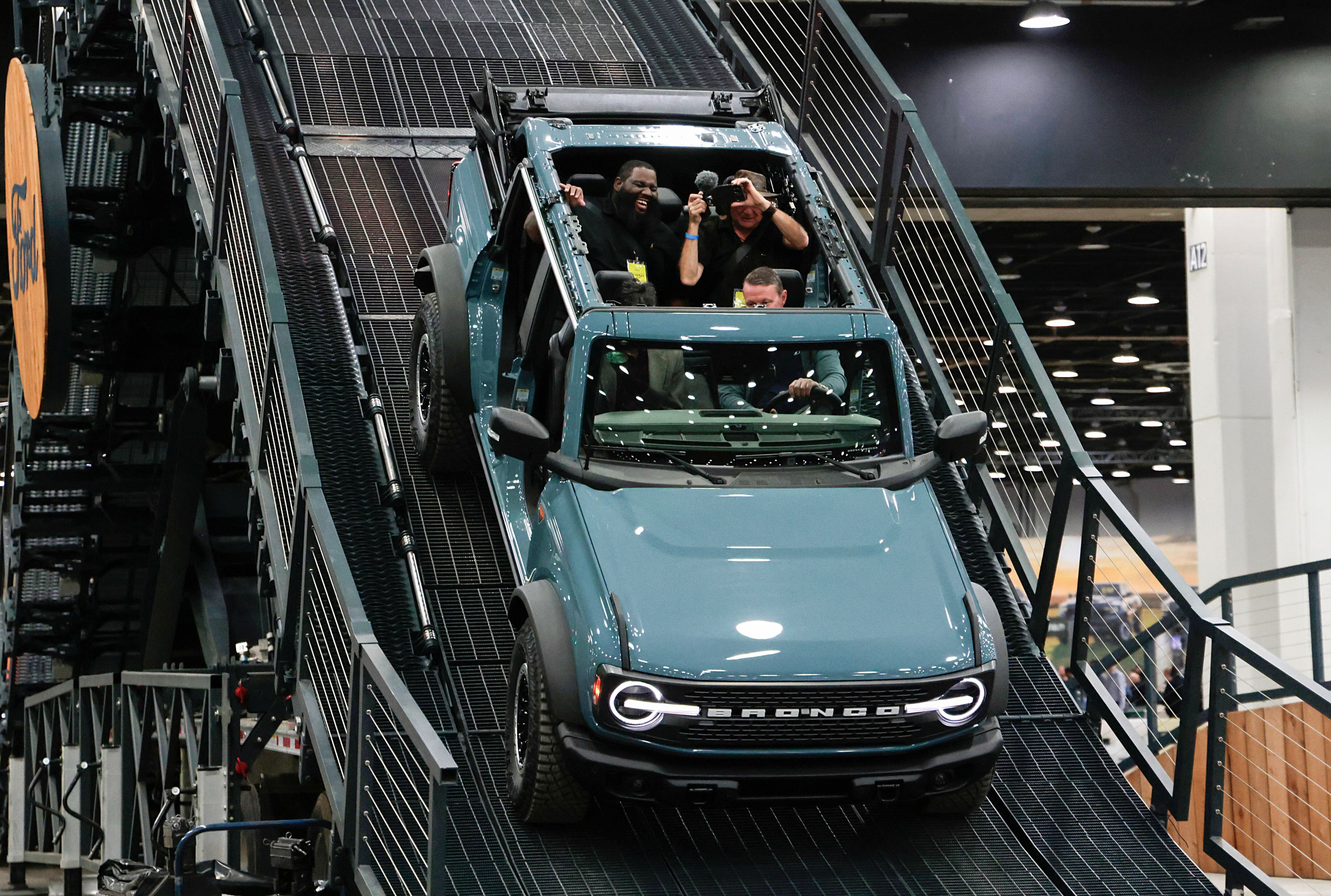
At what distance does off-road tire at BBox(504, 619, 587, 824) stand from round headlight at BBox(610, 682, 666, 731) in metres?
0.33

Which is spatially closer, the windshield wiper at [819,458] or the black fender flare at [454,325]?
the windshield wiper at [819,458]

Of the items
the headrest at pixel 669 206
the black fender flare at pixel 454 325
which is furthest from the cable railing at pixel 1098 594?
the black fender flare at pixel 454 325

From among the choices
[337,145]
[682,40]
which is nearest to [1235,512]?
[682,40]

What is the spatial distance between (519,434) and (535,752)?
1.35 meters

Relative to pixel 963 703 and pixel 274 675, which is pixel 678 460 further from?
pixel 274 675

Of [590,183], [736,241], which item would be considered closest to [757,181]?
[736,241]

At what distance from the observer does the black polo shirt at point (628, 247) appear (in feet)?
27.2

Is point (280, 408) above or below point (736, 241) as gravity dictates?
below

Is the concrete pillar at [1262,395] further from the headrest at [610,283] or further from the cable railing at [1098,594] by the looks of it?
the headrest at [610,283]

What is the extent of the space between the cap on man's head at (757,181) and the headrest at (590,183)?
2.23 feet

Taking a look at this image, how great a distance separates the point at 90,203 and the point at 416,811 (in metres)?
8.66

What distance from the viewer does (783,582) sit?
6.59 metres

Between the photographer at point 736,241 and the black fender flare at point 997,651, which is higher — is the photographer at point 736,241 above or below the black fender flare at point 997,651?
above

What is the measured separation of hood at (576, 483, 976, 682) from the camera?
6258mm
